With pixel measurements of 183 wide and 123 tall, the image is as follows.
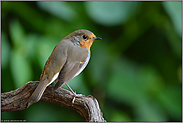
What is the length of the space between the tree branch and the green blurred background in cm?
98

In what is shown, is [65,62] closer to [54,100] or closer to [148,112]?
[54,100]

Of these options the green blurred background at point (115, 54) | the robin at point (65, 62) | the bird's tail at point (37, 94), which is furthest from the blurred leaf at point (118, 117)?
the bird's tail at point (37, 94)

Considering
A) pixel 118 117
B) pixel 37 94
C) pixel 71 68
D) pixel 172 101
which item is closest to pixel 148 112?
pixel 172 101

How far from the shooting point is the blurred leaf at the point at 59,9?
10.8 feet

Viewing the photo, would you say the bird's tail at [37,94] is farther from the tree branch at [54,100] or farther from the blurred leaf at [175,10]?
the blurred leaf at [175,10]

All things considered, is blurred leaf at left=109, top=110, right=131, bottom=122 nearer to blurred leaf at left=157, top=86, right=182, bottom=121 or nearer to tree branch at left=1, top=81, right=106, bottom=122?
blurred leaf at left=157, top=86, right=182, bottom=121

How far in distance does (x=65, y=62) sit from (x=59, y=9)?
1.40 metres

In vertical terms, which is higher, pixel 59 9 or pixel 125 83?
pixel 59 9

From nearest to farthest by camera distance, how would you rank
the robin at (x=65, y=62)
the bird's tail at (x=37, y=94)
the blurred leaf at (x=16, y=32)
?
the bird's tail at (x=37, y=94)
the robin at (x=65, y=62)
the blurred leaf at (x=16, y=32)

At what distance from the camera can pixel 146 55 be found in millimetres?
3803

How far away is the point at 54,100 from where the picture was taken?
2051 millimetres

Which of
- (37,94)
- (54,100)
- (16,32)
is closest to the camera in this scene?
(37,94)

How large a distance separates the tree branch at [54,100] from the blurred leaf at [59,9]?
1.53 meters

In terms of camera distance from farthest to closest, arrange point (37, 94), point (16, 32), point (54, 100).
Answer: point (16, 32) < point (54, 100) < point (37, 94)
